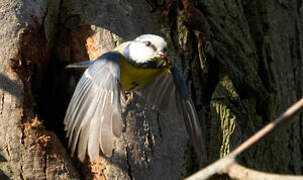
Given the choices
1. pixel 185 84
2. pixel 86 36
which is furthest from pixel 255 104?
pixel 86 36

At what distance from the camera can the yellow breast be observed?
239 centimetres

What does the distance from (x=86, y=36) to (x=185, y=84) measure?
58cm

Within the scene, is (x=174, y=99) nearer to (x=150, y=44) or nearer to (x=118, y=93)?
(x=150, y=44)

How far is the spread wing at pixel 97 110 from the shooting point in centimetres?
187

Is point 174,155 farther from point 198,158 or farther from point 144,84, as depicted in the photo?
point 144,84

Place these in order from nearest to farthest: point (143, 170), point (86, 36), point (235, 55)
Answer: point (143, 170) < point (86, 36) < point (235, 55)

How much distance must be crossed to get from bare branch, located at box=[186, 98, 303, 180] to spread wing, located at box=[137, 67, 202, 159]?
0.99 metres

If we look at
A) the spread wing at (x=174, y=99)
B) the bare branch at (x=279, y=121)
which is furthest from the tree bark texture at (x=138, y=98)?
the bare branch at (x=279, y=121)

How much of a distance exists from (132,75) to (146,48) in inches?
7.3

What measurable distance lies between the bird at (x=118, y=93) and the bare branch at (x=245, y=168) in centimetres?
66

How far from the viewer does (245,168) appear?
3.83 feet

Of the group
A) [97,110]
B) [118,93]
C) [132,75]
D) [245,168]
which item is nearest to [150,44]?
[132,75]

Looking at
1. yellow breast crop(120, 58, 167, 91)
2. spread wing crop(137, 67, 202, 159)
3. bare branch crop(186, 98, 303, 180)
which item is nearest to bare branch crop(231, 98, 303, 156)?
bare branch crop(186, 98, 303, 180)

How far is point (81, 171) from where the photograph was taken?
7.63 ft
